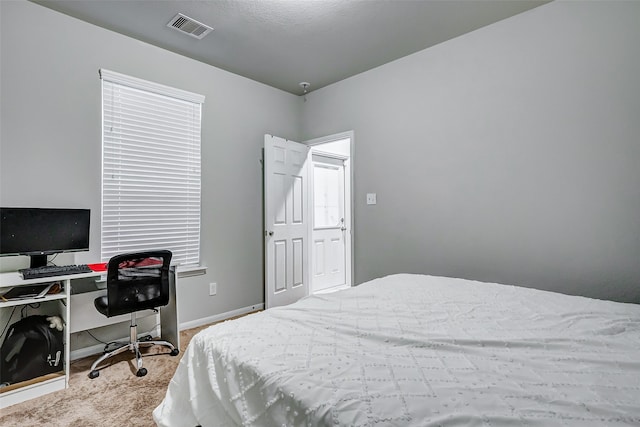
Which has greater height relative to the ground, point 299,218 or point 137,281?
point 299,218

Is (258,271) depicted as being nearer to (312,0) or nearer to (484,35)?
(312,0)

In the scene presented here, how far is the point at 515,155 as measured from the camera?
2557 mm

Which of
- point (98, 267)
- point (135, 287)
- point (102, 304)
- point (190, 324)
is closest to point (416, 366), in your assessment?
point (135, 287)

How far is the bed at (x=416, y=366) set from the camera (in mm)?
807

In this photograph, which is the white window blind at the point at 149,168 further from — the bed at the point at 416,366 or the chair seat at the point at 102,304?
the bed at the point at 416,366

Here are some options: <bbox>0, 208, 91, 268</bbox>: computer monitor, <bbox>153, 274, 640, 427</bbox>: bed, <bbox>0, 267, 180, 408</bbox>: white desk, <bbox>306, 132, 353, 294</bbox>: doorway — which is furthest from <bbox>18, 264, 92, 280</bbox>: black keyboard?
<bbox>306, 132, 353, 294</bbox>: doorway

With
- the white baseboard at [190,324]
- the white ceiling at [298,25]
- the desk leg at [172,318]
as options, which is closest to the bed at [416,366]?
the desk leg at [172,318]

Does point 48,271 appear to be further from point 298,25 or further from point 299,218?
point 298,25

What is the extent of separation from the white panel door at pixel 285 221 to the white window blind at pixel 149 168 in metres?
0.77

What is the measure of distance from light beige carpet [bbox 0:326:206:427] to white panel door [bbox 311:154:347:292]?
8.44ft

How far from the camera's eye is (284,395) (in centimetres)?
92

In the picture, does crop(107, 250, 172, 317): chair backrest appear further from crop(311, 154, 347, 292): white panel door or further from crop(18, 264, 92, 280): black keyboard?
crop(311, 154, 347, 292): white panel door

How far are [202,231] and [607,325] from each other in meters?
3.10

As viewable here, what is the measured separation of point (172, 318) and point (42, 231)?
3.76 feet
